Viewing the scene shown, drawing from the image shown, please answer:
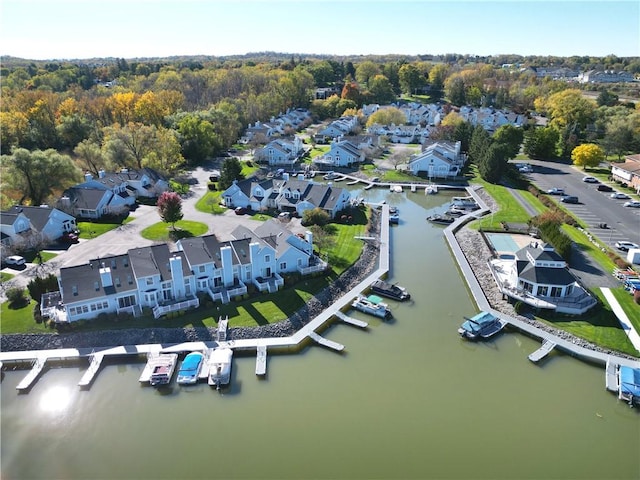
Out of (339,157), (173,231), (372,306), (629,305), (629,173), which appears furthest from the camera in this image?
(339,157)

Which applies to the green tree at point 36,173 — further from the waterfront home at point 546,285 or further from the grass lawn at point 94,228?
the waterfront home at point 546,285

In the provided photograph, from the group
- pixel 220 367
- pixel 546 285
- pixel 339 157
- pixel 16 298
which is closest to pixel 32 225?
pixel 16 298

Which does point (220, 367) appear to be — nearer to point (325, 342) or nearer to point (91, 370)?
point (325, 342)

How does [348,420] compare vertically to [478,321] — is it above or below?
below

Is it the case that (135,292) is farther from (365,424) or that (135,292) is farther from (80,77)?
(80,77)

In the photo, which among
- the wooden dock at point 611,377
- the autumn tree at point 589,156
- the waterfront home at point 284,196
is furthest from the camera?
the autumn tree at point 589,156

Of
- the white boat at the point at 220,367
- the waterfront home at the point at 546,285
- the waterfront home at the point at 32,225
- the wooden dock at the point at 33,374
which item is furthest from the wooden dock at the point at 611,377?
the waterfront home at the point at 32,225

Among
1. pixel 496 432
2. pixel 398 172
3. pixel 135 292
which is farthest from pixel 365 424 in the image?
pixel 398 172

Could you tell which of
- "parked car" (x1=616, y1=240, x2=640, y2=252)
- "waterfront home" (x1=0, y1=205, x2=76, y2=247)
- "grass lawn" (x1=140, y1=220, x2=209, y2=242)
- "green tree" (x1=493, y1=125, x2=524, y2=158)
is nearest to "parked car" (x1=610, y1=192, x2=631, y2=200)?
"parked car" (x1=616, y1=240, x2=640, y2=252)
